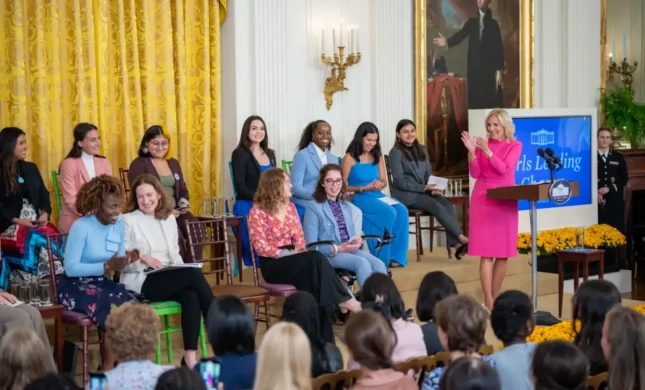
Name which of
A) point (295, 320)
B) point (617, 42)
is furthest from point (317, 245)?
point (617, 42)

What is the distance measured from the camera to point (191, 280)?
586cm

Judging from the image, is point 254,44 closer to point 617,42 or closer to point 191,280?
point 191,280

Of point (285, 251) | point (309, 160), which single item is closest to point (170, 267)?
point (285, 251)

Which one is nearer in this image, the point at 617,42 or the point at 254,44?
the point at 254,44

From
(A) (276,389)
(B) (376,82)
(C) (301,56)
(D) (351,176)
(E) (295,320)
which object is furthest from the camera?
(B) (376,82)

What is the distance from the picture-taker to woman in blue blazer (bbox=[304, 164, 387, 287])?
6.93 metres

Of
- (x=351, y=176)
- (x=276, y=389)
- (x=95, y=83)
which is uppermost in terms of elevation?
(x=95, y=83)

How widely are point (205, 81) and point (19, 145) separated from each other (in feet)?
7.15

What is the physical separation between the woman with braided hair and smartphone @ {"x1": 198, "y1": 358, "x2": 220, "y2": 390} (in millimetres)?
2071

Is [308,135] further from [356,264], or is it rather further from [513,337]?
[513,337]

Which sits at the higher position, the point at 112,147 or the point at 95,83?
the point at 95,83

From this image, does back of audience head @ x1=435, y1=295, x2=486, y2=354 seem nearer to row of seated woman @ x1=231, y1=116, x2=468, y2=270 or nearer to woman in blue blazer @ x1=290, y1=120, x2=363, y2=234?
row of seated woman @ x1=231, y1=116, x2=468, y2=270

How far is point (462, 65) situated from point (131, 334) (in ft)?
24.7

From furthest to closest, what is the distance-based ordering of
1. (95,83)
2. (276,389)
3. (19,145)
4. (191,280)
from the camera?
(95,83) → (19,145) → (191,280) → (276,389)
